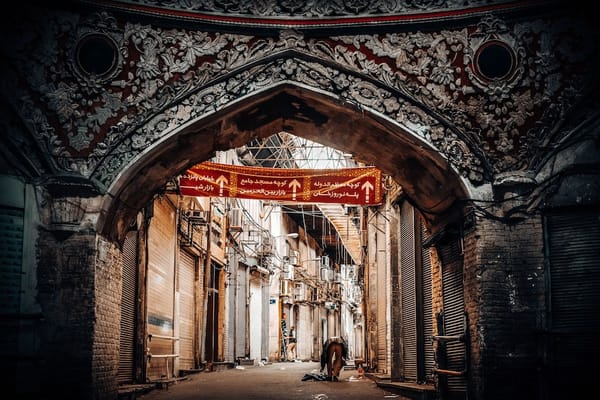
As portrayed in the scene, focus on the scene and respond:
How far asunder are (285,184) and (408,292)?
138 inches

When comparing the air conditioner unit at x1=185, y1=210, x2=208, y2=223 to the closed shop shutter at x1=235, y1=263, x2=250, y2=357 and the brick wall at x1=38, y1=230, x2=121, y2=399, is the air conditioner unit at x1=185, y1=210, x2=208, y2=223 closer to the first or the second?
the closed shop shutter at x1=235, y1=263, x2=250, y2=357

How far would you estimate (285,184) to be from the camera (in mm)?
14195

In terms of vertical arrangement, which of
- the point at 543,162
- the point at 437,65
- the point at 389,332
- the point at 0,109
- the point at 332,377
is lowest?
the point at 332,377

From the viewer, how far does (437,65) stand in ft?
33.1

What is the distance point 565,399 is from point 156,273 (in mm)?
9124

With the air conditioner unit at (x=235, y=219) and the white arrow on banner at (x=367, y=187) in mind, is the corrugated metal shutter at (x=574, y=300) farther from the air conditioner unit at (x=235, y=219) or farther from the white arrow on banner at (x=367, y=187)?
the air conditioner unit at (x=235, y=219)

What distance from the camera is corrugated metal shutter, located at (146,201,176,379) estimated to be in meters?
15.0

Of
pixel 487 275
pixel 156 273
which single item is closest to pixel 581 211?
pixel 487 275

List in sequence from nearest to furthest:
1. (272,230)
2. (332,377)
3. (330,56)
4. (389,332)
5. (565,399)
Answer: (565,399), (330,56), (389,332), (332,377), (272,230)

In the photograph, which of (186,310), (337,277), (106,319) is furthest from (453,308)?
Answer: (337,277)

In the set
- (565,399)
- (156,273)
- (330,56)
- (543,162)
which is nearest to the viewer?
(565,399)

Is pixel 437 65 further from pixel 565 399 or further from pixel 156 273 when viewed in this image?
pixel 156 273

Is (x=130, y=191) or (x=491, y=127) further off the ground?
(x=491, y=127)

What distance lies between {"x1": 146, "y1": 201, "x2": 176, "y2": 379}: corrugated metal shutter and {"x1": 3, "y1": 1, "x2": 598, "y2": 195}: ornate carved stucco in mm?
4995
